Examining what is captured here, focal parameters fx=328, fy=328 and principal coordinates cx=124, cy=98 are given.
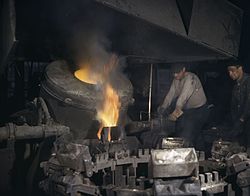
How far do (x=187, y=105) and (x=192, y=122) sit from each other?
1.44 feet

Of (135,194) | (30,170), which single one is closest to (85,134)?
(30,170)

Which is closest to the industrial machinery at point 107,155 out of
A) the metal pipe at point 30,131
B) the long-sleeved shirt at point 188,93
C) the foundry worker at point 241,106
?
the metal pipe at point 30,131

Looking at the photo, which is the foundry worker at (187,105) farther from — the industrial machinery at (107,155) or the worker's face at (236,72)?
the worker's face at (236,72)

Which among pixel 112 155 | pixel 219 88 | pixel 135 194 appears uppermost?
pixel 219 88

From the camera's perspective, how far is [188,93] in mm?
7305

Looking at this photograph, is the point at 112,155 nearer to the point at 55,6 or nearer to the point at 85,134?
the point at 85,134

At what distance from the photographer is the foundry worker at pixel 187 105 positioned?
712 cm

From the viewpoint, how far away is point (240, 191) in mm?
4188

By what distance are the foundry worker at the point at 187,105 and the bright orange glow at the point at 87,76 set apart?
1.75m

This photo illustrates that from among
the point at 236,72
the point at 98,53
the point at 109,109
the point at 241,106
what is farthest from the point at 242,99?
the point at 98,53

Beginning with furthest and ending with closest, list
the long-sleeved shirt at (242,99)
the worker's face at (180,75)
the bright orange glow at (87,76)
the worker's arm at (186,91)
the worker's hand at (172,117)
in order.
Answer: the worker's face at (180,75) → the worker's arm at (186,91) → the worker's hand at (172,117) → the bright orange glow at (87,76) → the long-sleeved shirt at (242,99)

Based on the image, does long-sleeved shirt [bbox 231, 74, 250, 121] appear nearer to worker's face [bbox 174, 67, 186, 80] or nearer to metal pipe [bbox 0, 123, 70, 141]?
worker's face [bbox 174, 67, 186, 80]

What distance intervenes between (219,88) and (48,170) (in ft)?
17.7

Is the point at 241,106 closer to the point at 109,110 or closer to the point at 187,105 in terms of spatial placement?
the point at 187,105
